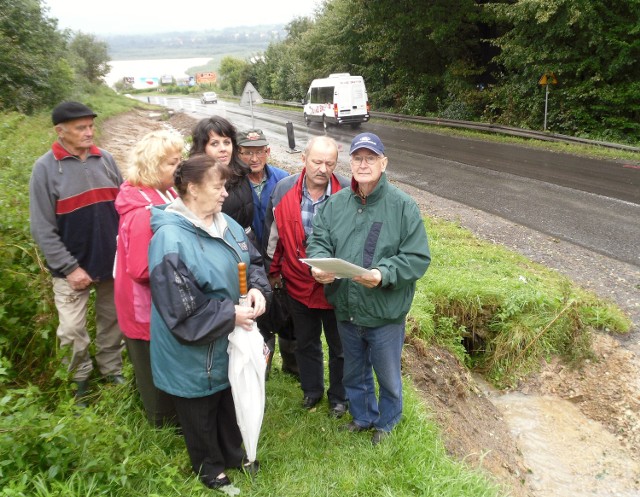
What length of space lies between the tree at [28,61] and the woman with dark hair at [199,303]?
14192mm

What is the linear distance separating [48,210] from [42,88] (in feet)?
58.8

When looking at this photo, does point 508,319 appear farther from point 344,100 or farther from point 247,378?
point 344,100

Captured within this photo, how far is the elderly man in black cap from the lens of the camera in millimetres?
3145

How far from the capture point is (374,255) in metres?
3.02

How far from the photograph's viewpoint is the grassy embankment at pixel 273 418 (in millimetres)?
2291

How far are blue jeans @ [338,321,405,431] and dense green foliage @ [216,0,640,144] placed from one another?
15.2 metres

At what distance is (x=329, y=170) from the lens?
3297 millimetres

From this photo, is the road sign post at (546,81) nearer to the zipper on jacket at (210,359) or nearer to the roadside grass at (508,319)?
the roadside grass at (508,319)

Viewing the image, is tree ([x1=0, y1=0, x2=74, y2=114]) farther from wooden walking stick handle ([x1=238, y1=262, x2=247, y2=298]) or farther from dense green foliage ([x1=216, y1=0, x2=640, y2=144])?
wooden walking stick handle ([x1=238, y1=262, x2=247, y2=298])

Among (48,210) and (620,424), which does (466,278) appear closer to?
(620,424)

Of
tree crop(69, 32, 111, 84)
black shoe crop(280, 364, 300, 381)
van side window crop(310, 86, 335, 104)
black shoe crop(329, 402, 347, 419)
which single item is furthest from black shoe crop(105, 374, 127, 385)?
tree crop(69, 32, 111, 84)

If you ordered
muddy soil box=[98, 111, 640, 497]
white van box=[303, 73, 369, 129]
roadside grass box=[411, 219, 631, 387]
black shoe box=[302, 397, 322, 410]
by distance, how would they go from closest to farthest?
black shoe box=[302, 397, 322, 410]
muddy soil box=[98, 111, 640, 497]
roadside grass box=[411, 219, 631, 387]
white van box=[303, 73, 369, 129]

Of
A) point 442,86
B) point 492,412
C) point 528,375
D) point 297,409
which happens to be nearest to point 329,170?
point 297,409

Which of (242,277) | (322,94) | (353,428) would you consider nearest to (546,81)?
(322,94)
